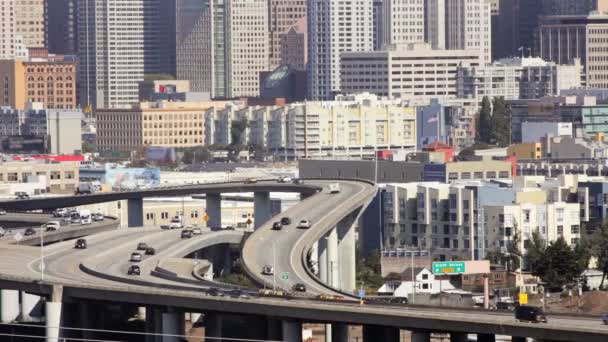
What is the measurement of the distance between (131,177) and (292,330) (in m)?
83.7

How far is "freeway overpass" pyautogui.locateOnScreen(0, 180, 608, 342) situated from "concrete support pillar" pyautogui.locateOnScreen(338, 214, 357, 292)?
0.11 ft

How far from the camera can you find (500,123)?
18512 cm

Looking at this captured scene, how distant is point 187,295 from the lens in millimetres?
68875

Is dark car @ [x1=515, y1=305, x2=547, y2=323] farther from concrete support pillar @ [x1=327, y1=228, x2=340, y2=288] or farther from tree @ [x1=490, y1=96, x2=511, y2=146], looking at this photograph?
tree @ [x1=490, y1=96, x2=511, y2=146]

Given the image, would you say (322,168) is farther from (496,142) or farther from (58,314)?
(58,314)

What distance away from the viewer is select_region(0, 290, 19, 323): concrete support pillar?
82.0 m

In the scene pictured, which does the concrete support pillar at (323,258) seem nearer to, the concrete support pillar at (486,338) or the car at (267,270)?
the car at (267,270)

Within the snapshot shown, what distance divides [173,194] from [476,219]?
41.3ft

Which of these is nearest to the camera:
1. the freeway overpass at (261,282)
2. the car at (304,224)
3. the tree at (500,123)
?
the freeway overpass at (261,282)

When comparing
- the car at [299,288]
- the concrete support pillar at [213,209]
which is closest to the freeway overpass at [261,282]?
the car at [299,288]

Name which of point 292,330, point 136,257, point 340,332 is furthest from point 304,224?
point 292,330

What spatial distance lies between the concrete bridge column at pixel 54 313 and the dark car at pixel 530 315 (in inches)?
617

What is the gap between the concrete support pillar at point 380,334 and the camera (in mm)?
65250

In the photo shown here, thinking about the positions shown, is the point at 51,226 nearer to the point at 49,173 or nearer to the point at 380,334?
the point at 380,334
